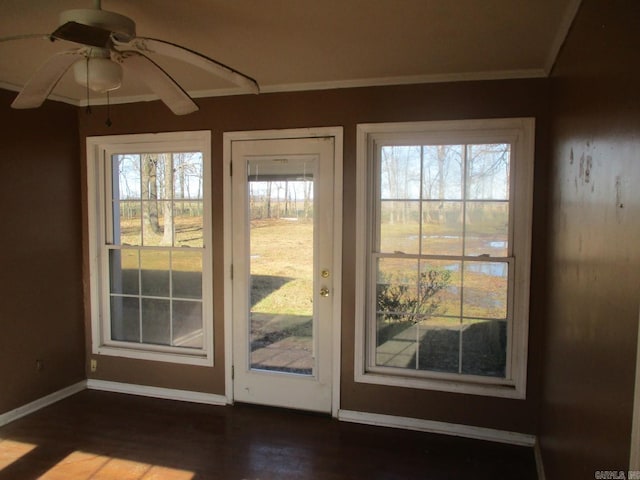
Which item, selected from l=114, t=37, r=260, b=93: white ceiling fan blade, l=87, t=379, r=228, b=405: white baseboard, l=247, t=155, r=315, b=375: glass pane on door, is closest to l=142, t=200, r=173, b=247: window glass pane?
l=247, t=155, r=315, b=375: glass pane on door

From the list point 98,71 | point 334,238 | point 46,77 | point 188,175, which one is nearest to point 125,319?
point 188,175

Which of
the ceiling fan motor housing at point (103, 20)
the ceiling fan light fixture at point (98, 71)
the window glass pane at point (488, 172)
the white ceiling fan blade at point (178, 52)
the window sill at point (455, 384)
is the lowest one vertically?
the window sill at point (455, 384)

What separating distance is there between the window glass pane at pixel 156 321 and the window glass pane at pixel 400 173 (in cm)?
202

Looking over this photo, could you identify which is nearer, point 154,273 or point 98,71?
point 98,71

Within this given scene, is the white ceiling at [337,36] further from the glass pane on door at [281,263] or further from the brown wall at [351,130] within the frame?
the glass pane on door at [281,263]

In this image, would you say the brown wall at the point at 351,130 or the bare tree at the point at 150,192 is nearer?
the brown wall at the point at 351,130

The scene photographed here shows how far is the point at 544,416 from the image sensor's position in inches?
100

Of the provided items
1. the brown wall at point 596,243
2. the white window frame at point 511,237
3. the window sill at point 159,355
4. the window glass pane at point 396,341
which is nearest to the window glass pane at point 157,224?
the window sill at point 159,355

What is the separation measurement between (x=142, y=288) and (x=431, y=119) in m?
2.66

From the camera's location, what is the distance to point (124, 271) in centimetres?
373

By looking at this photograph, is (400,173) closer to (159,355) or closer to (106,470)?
(159,355)

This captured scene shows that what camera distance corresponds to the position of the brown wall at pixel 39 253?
10.4 feet

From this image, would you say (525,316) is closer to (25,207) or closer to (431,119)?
(431,119)

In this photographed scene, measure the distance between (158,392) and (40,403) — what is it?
0.87 m
